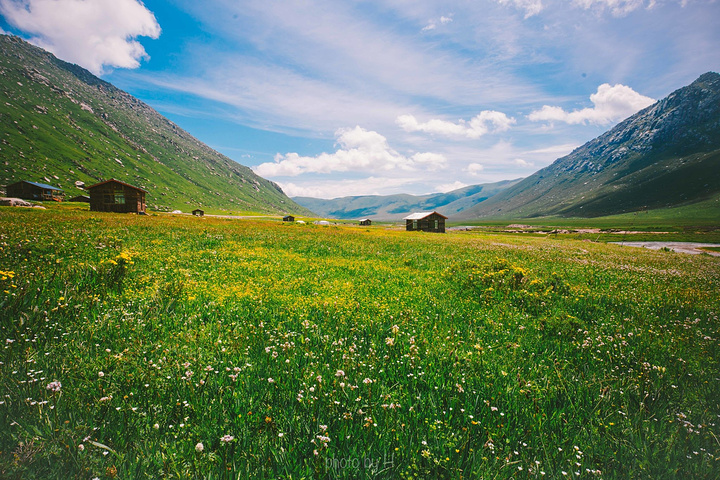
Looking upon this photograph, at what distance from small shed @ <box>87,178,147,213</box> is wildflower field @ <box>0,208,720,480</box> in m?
60.6

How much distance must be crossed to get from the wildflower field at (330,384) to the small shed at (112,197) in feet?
199

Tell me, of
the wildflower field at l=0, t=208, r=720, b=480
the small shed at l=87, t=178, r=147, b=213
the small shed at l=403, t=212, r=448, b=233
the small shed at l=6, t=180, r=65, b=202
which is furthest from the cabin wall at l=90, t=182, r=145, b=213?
the small shed at l=6, t=180, r=65, b=202

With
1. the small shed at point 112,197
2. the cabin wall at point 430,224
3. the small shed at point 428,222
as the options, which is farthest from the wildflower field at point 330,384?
the cabin wall at point 430,224

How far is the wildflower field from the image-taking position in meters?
2.90

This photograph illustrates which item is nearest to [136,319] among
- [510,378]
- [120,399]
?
[120,399]

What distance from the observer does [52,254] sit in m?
9.20

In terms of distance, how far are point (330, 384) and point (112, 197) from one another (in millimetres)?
70800

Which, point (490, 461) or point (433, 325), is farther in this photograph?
point (433, 325)

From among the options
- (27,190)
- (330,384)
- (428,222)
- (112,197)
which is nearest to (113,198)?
(112,197)

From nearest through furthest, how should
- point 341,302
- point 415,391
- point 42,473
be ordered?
1. point 42,473
2. point 415,391
3. point 341,302

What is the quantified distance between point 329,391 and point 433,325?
380cm

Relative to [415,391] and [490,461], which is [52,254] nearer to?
[415,391]

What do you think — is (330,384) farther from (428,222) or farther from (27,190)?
(27,190)

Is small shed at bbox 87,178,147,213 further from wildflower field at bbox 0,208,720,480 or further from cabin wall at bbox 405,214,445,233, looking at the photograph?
cabin wall at bbox 405,214,445,233
